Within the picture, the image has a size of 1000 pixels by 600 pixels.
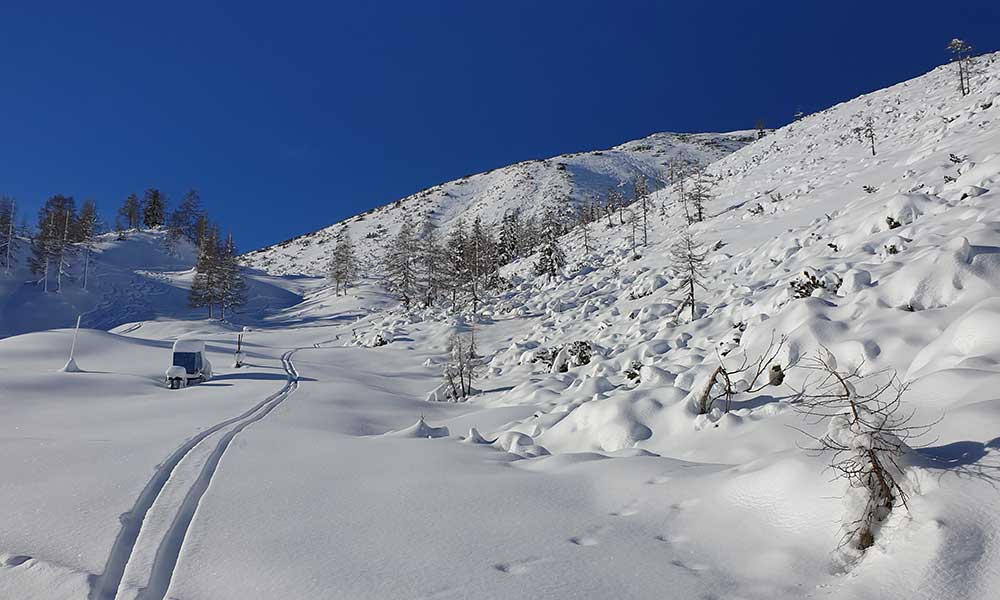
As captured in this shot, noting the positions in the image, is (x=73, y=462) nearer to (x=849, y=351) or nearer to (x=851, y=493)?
(x=851, y=493)

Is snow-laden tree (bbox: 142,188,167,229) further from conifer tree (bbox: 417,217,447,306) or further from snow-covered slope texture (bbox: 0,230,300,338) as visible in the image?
conifer tree (bbox: 417,217,447,306)

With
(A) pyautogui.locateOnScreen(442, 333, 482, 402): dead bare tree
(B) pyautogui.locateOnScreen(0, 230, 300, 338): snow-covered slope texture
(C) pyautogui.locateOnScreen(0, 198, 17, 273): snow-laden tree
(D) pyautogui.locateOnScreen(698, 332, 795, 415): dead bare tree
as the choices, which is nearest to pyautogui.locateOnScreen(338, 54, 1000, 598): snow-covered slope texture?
(D) pyautogui.locateOnScreen(698, 332, 795, 415): dead bare tree

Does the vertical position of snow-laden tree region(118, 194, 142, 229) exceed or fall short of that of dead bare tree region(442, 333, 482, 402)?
it exceeds it

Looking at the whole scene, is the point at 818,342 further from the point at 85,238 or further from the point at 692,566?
the point at 85,238

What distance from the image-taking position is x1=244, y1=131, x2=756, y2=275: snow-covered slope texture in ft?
355

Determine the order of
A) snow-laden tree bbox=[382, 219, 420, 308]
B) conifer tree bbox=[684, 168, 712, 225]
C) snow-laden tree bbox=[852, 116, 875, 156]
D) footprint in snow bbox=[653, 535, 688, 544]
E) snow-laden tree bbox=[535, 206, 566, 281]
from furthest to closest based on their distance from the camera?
1. snow-laden tree bbox=[382, 219, 420, 308]
2. snow-laden tree bbox=[852, 116, 875, 156]
3. snow-laden tree bbox=[535, 206, 566, 281]
4. conifer tree bbox=[684, 168, 712, 225]
5. footprint in snow bbox=[653, 535, 688, 544]

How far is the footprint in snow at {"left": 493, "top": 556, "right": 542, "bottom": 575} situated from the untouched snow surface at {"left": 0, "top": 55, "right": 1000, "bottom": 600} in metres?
0.01

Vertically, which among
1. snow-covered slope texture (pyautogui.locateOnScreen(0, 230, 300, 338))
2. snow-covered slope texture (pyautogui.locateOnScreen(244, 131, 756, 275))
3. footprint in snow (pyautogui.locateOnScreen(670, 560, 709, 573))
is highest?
snow-covered slope texture (pyautogui.locateOnScreen(244, 131, 756, 275))

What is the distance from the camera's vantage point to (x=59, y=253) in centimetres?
5031

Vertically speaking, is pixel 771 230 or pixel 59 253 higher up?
pixel 59 253

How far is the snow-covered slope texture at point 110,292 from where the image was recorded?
46.7m

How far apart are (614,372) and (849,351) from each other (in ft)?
26.6

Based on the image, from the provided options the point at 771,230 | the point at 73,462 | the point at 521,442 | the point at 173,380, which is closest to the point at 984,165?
the point at 771,230

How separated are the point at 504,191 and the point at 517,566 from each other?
119 metres
